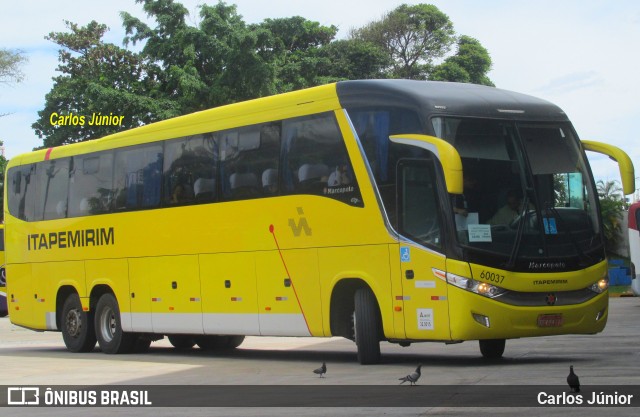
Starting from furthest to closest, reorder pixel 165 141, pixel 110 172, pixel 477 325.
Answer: pixel 110 172 → pixel 165 141 → pixel 477 325

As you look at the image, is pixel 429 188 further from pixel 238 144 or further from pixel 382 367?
pixel 238 144

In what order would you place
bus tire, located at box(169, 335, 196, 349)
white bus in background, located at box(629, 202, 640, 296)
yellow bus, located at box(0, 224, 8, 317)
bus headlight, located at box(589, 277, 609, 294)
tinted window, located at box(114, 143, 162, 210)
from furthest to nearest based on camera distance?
yellow bus, located at box(0, 224, 8, 317) → white bus in background, located at box(629, 202, 640, 296) → bus tire, located at box(169, 335, 196, 349) → tinted window, located at box(114, 143, 162, 210) → bus headlight, located at box(589, 277, 609, 294)

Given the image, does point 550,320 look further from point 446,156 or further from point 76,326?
point 76,326

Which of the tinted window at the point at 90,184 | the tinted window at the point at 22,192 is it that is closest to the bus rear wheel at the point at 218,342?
the tinted window at the point at 90,184

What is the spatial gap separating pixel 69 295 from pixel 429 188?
1008 centimetres

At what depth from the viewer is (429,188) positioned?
48.5 feet

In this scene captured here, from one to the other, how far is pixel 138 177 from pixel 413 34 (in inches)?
2059

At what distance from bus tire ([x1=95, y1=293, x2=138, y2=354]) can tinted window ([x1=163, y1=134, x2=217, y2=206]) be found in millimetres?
2695

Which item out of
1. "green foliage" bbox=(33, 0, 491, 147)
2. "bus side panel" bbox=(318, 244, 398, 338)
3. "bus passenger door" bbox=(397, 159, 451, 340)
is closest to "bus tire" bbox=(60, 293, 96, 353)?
"bus side panel" bbox=(318, 244, 398, 338)

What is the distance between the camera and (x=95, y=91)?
47875 millimetres

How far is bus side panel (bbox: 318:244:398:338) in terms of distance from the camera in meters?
15.4

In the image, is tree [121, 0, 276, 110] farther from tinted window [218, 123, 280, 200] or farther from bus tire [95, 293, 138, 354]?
tinted window [218, 123, 280, 200]

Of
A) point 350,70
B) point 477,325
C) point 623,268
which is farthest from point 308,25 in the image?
point 477,325

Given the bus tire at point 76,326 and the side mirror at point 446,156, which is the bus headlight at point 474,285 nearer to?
the side mirror at point 446,156
